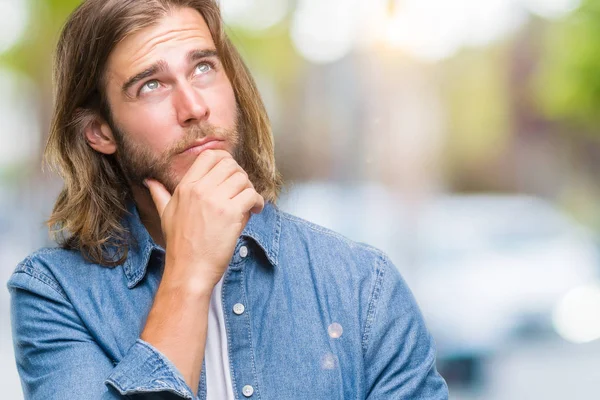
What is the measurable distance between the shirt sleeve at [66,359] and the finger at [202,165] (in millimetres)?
248

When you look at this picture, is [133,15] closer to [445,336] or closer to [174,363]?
[174,363]

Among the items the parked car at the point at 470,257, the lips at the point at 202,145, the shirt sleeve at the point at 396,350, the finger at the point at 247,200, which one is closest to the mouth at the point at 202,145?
the lips at the point at 202,145

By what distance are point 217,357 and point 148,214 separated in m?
0.29

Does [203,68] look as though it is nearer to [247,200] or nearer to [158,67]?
[158,67]

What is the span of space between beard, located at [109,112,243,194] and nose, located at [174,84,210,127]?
1 cm

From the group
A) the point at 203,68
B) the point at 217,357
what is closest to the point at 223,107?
the point at 203,68

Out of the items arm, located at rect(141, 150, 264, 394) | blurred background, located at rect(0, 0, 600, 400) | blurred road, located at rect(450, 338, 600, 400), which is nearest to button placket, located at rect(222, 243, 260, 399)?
arm, located at rect(141, 150, 264, 394)

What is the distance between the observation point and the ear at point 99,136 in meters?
1.44

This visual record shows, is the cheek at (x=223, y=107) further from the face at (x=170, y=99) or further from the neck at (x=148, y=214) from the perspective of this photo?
the neck at (x=148, y=214)

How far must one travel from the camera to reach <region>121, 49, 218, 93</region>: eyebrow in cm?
129

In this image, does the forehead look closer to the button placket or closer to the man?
the man

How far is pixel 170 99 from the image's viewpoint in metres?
1.30

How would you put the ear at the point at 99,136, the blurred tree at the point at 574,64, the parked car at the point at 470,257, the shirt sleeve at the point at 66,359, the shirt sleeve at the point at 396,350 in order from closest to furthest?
1. the shirt sleeve at the point at 66,359
2. the shirt sleeve at the point at 396,350
3. the ear at the point at 99,136
4. the parked car at the point at 470,257
5. the blurred tree at the point at 574,64

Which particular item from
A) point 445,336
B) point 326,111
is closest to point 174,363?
point 445,336
